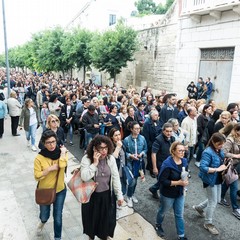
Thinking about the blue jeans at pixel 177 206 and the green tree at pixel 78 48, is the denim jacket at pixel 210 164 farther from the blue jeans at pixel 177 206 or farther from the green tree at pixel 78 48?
the green tree at pixel 78 48

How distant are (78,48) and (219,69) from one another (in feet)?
39.9

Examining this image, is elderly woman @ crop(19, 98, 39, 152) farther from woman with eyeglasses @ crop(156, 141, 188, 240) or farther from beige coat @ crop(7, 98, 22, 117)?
woman with eyeglasses @ crop(156, 141, 188, 240)

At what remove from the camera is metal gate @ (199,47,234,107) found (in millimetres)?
12114

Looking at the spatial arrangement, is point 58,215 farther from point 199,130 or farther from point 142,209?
point 199,130

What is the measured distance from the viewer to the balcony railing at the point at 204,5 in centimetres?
1106

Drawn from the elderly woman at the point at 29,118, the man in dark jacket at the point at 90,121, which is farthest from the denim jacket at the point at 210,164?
the elderly woman at the point at 29,118

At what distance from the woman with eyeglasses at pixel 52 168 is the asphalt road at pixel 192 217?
1.77 metres

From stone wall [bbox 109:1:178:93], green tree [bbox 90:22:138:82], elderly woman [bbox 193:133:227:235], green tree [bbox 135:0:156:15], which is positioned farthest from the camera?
green tree [bbox 135:0:156:15]

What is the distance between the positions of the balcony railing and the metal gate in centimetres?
177

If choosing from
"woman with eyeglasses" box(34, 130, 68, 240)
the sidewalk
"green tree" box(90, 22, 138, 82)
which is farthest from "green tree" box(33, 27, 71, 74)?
"woman with eyeglasses" box(34, 130, 68, 240)

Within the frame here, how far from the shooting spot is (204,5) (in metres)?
12.3

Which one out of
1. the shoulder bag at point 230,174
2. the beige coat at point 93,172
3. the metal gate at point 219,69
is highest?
the metal gate at point 219,69

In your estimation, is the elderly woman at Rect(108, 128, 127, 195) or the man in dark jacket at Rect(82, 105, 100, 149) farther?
the man in dark jacket at Rect(82, 105, 100, 149)

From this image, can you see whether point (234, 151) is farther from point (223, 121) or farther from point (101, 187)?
point (101, 187)
